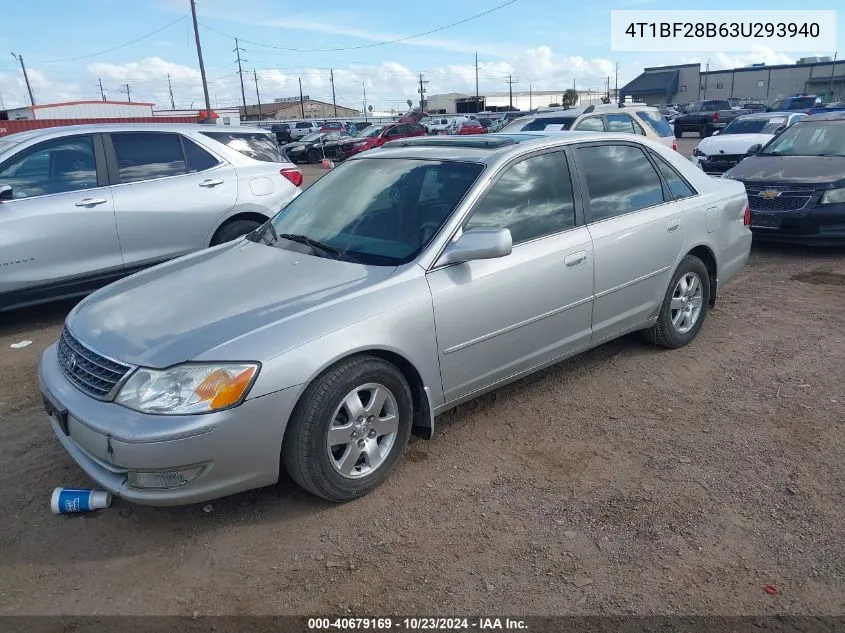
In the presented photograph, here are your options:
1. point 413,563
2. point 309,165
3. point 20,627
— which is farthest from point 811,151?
point 309,165

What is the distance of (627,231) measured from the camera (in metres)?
4.29

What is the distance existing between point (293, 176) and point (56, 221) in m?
2.44

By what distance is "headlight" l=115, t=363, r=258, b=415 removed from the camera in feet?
8.95

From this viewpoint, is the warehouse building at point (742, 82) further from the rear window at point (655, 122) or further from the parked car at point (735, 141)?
the rear window at point (655, 122)

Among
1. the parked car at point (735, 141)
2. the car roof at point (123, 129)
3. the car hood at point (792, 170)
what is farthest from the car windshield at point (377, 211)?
the parked car at point (735, 141)

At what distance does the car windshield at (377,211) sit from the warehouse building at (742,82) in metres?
70.5

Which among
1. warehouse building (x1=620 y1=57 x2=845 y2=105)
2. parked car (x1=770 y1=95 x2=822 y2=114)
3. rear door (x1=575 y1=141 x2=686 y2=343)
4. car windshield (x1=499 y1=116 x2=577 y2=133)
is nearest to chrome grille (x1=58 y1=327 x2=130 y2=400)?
rear door (x1=575 y1=141 x2=686 y2=343)

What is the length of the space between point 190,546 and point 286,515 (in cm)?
43

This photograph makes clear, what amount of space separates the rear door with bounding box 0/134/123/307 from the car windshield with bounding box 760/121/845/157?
27.0 feet

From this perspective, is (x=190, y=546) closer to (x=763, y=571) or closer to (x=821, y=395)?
(x=763, y=571)

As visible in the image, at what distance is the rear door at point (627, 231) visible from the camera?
4.20m

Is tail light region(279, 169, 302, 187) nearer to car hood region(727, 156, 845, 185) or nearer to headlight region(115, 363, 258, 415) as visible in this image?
headlight region(115, 363, 258, 415)

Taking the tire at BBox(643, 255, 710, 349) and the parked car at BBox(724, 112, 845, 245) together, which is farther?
the parked car at BBox(724, 112, 845, 245)

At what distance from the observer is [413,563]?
9.12ft
